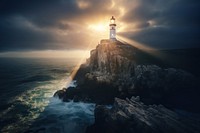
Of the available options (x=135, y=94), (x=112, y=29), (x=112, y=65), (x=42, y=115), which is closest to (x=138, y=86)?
(x=135, y=94)

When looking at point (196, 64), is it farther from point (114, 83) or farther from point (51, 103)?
point (51, 103)

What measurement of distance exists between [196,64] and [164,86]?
904 inches

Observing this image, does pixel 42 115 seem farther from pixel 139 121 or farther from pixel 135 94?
pixel 135 94

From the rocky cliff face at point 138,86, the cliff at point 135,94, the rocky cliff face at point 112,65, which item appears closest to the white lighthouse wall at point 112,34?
the rocky cliff face at point 112,65

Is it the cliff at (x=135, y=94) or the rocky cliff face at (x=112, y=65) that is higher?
the rocky cliff face at (x=112, y=65)

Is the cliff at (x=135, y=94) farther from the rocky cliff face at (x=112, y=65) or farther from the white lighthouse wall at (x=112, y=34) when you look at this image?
the white lighthouse wall at (x=112, y=34)

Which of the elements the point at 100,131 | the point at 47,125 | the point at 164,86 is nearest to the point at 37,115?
the point at 47,125

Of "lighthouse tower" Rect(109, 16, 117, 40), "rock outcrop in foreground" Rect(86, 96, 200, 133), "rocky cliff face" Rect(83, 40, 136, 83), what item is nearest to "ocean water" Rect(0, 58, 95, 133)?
"rock outcrop in foreground" Rect(86, 96, 200, 133)

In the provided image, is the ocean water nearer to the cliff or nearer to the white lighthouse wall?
the cliff

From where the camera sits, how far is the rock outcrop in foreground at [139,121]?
20.0 metres

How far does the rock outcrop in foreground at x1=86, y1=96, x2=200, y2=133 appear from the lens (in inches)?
786

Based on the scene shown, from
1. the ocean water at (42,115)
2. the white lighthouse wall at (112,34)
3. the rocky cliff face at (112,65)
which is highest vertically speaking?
the white lighthouse wall at (112,34)

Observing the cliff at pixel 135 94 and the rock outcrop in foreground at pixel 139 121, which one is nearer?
the rock outcrop in foreground at pixel 139 121

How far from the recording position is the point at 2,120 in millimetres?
29688
